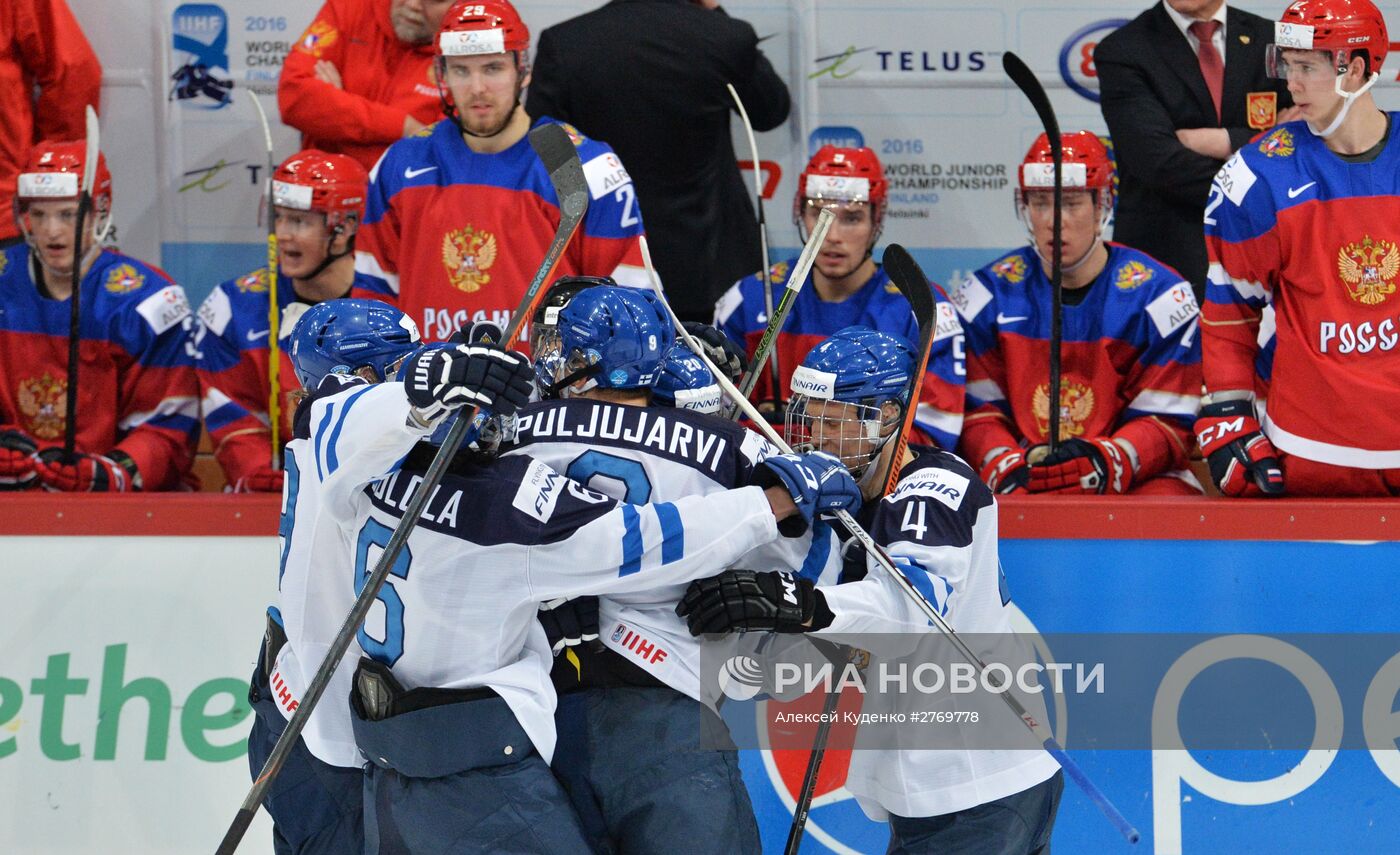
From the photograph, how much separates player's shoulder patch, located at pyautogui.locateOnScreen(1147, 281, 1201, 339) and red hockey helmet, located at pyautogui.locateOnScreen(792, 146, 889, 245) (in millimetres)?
751

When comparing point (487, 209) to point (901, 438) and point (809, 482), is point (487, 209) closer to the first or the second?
point (901, 438)

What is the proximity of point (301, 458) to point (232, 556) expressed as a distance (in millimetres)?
1317

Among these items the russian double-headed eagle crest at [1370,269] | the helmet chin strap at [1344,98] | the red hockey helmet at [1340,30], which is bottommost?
the russian double-headed eagle crest at [1370,269]

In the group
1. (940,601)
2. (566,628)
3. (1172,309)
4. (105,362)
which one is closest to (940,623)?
(940,601)

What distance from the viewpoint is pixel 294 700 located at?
3145mm

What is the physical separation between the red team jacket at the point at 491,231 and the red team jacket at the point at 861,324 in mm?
333

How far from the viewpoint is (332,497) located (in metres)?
2.69

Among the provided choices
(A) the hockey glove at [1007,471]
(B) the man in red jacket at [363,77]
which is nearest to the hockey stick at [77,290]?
(B) the man in red jacket at [363,77]

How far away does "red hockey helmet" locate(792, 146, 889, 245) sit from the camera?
457 centimetres

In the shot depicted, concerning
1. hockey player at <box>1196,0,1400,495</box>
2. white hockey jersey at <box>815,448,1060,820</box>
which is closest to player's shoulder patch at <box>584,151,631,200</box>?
hockey player at <box>1196,0,1400,495</box>

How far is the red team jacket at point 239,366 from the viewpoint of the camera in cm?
467

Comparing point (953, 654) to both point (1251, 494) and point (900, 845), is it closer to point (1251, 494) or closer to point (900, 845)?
point (900, 845)

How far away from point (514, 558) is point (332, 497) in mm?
313

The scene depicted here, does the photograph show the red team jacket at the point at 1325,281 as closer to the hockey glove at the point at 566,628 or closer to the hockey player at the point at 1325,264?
the hockey player at the point at 1325,264
